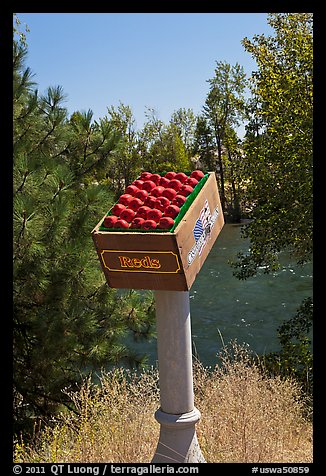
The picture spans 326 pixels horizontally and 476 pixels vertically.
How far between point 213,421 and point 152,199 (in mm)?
1693

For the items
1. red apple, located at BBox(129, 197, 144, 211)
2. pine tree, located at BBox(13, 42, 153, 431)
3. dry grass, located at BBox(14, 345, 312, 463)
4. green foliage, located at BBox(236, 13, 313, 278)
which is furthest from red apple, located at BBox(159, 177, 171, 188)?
green foliage, located at BBox(236, 13, 313, 278)

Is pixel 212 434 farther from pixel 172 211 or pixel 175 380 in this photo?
pixel 172 211

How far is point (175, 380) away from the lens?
3.05 m

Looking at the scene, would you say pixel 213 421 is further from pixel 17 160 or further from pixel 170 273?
pixel 17 160

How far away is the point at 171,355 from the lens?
304cm

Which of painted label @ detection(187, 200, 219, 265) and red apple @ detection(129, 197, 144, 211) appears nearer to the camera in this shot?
painted label @ detection(187, 200, 219, 265)

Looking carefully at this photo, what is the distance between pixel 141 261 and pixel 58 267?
2.42 m

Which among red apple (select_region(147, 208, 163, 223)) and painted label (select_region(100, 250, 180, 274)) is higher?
red apple (select_region(147, 208, 163, 223))

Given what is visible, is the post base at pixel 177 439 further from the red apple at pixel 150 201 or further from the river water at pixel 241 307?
the river water at pixel 241 307

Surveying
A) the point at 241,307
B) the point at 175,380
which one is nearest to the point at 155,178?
the point at 175,380

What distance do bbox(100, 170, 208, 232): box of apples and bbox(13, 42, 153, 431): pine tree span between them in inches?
63.6

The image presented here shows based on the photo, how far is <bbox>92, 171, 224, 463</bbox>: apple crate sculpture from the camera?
2.77 m

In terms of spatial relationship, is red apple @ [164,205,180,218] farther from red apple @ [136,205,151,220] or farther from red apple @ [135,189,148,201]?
red apple @ [135,189,148,201]
